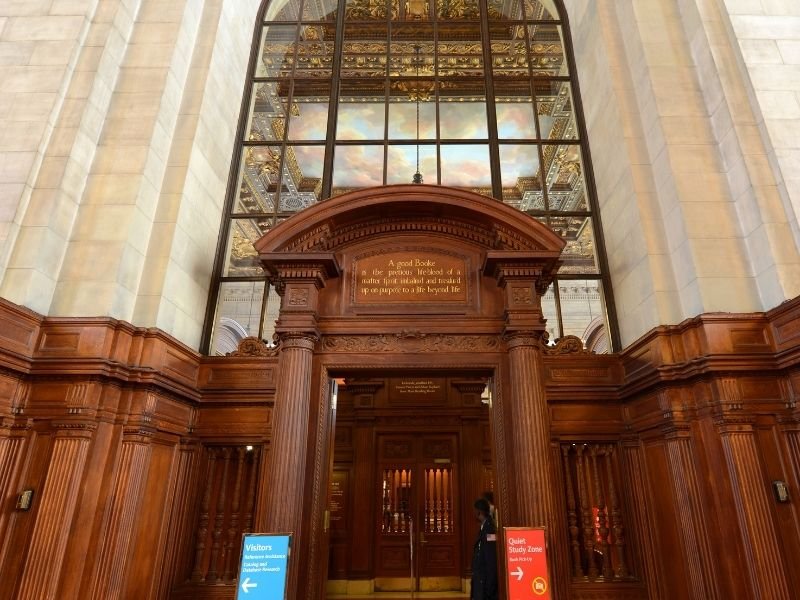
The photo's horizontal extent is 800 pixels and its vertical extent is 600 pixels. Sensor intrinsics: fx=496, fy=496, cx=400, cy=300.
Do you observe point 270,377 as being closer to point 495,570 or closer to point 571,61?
point 495,570

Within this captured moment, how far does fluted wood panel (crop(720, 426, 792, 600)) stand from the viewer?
13.8 feet

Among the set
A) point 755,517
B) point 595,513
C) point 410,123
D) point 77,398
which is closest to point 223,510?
point 77,398

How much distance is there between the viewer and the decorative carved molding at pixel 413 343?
20.0 feet

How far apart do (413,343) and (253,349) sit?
203cm

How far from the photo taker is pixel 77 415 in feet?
15.4

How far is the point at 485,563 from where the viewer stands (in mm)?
5562

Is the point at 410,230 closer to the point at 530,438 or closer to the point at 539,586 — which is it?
the point at 530,438

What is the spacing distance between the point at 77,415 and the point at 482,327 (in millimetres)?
4391

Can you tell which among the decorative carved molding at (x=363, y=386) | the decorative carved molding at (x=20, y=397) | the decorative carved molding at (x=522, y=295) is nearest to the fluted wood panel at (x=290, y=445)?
the decorative carved molding at (x=20, y=397)

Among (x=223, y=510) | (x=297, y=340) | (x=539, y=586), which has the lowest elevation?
(x=539, y=586)

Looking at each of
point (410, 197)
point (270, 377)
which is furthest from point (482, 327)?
point (270, 377)

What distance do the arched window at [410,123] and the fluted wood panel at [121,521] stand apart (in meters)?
1.99

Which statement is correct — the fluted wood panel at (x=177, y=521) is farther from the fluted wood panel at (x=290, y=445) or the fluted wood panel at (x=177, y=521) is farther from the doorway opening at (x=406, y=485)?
the doorway opening at (x=406, y=485)

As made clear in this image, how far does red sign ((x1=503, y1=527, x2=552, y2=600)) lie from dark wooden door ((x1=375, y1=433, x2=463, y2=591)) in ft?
15.5
